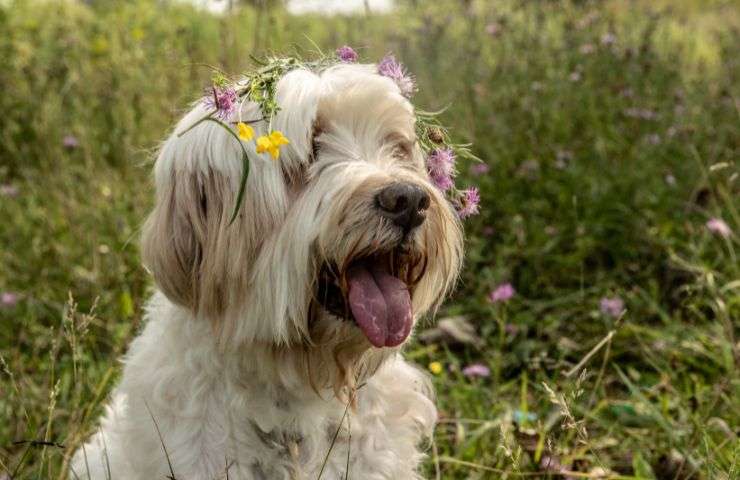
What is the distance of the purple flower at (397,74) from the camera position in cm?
280

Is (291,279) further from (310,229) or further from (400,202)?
(400,202)

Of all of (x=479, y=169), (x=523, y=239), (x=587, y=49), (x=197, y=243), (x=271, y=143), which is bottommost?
(x=523, y=239)

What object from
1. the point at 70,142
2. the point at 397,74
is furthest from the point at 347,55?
the point at 70,142

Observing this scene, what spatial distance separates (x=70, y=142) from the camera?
19.2 feet

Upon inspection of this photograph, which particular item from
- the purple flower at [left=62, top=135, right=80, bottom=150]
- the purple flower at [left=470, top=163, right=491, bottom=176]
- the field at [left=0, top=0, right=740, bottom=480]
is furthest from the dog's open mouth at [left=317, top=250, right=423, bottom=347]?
the purple flower at [left=62, top=135, right=80, bottom=150]

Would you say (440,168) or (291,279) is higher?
(440,168)

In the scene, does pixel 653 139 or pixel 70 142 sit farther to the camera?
pixel 70 142

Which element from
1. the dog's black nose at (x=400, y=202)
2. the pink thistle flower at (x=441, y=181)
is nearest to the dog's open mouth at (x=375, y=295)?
the dog's black nose at (x=400, y=202)

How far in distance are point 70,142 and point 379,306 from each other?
3.91 metres

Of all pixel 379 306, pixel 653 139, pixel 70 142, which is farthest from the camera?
pixel 70 142

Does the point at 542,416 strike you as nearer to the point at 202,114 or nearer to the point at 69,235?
the point at 202,114

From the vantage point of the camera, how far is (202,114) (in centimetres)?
267

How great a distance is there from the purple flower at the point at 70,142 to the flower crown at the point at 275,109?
3.39 m

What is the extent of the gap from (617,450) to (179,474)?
1.98m
